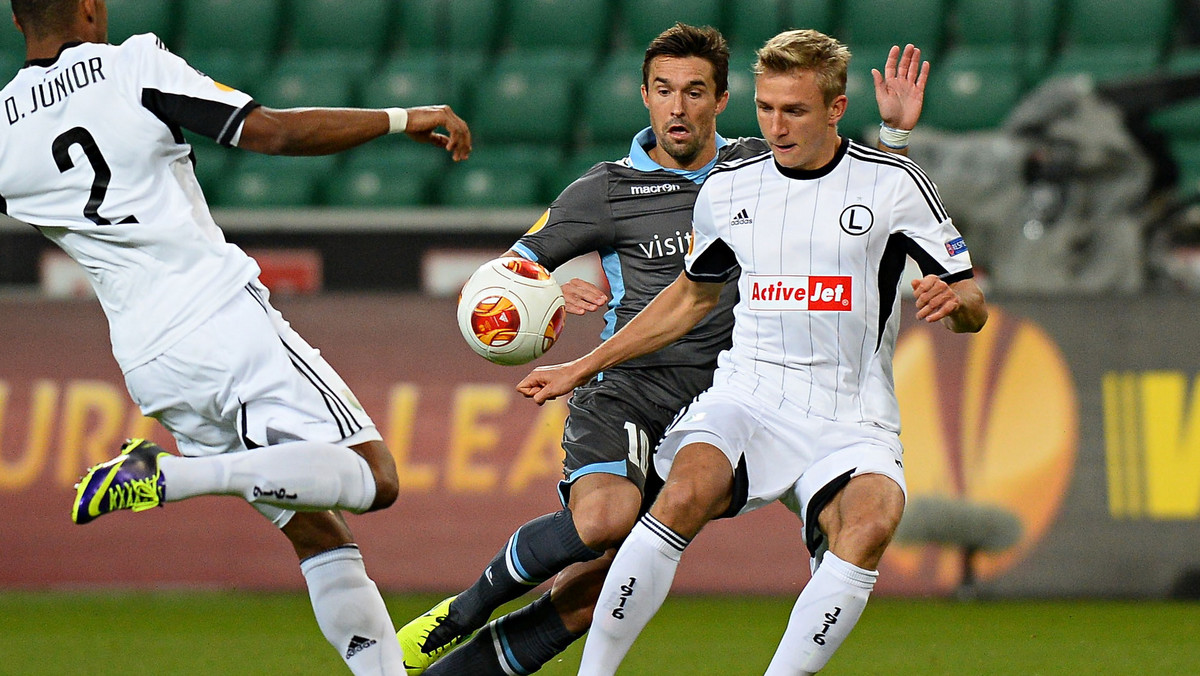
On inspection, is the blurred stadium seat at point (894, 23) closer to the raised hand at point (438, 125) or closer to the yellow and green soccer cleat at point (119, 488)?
the raised hand at point (438, 125)

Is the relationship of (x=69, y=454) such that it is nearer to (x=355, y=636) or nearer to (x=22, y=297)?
(x=22, y=297)

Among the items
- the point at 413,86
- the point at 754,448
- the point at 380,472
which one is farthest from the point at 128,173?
the point at 413,86

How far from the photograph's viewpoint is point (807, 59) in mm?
4250

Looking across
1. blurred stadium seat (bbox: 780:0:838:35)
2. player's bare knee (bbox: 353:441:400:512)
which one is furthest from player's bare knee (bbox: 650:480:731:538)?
blurred stadium seat (bbox: 780:0:838:35)

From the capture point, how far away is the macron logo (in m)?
5.05

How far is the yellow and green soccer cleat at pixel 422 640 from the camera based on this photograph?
4863 mm

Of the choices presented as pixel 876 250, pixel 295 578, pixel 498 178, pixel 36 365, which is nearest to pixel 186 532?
pixel 295 578

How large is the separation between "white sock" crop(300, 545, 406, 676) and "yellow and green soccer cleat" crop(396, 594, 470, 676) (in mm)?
469

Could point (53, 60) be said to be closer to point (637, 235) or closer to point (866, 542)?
point (637, 235)

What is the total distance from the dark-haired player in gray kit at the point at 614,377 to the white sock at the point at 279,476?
0.77 meters

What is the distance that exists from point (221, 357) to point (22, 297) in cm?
456

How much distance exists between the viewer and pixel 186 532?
26.1 ft

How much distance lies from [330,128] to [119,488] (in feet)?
3.49

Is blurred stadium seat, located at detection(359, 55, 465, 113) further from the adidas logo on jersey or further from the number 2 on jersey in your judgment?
the adidas logo on jersey
